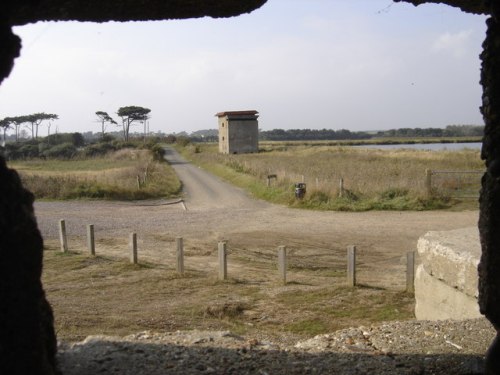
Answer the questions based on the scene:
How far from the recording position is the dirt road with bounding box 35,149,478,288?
13.2m

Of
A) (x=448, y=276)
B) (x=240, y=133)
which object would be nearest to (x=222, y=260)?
(x=448, y=276)

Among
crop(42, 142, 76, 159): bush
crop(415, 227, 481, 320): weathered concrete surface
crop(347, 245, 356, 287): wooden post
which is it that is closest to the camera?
crop(415, 227, 481, 320): weathered concrete surface

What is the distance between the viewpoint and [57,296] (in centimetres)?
979

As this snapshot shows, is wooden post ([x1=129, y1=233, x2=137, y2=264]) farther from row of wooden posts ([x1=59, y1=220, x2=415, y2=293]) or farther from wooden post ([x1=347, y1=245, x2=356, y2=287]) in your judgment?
wooden post ([x1=347, y1=245, x2=356, y2=287])

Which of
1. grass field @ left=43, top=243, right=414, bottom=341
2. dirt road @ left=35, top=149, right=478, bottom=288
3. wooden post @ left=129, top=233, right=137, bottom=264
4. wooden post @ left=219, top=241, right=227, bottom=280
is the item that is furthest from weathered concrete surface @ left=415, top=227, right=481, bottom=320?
wooden post @ left=129, top=233, right=137, bottom=264

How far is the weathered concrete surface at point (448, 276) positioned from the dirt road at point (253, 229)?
2.88 m

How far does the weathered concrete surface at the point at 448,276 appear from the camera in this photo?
21.8 feet

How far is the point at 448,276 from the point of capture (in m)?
7.09

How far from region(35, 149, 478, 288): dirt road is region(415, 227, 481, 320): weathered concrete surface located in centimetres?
288

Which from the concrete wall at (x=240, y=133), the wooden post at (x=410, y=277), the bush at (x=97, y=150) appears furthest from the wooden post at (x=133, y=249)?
the bush at (x=97, y=150)

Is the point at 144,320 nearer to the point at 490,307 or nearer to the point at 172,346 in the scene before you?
the point at 172,346

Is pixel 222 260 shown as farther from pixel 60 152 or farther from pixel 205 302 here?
pixel 60 152

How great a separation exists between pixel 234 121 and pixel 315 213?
130 feet

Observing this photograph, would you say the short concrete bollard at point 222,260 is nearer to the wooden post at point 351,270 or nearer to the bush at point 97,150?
the wooden post at point 351,270
